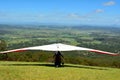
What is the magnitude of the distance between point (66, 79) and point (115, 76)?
435 centimetres

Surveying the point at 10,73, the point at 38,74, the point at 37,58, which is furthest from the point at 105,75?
the point at 37,58

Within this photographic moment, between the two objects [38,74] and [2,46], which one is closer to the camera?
[38,74]

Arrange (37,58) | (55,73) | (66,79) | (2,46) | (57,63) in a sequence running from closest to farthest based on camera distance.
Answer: (66,79), (55,73), (57,63), (37,58), (2,46)

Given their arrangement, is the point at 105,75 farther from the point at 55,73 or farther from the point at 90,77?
the point at 55,73

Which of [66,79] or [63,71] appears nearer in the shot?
[66,79]

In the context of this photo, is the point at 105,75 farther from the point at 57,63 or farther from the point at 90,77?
the point at 57,63

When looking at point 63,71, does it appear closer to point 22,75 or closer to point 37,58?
point 22,75

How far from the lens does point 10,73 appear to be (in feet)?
67.8

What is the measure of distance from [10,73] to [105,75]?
23.5 feet

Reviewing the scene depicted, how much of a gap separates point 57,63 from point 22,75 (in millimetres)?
6094

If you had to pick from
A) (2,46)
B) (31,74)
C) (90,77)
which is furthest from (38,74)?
(2,46)

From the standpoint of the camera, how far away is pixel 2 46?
50719 millimetres

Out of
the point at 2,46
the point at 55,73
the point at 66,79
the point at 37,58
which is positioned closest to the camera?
the point at 66,79

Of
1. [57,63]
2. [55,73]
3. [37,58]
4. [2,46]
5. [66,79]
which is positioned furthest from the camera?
[2,46]
